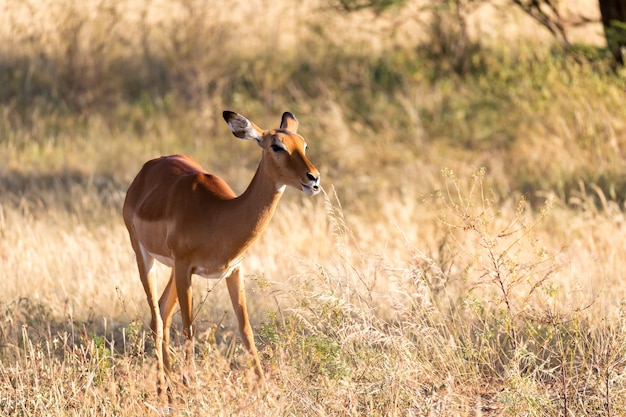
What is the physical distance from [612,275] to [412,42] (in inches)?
377

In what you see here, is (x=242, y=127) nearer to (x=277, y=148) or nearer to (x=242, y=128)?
(x=242, y=128)

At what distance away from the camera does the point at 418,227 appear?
9.80m

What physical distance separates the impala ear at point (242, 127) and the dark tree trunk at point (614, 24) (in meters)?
8.45

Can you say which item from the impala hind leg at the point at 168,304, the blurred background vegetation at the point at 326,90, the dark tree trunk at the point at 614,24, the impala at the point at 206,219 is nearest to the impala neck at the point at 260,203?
the impala at the point at 206,219

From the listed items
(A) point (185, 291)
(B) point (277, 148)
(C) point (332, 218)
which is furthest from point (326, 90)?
(B) point (277, 148)

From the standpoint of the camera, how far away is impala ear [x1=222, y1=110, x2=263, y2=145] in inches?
209

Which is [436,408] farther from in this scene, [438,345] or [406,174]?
[406,174]

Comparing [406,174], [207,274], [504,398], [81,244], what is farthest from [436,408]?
[406,174]

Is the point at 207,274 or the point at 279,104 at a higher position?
the point at 207,274

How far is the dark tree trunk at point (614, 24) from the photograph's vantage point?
12852mm

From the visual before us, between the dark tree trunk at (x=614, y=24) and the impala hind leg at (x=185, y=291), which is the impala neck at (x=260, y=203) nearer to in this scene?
the impala hind leg at (x=185, y=291)

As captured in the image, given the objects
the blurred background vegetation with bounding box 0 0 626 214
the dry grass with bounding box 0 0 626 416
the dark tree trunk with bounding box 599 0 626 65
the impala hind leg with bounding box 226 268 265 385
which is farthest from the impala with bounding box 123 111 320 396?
the dark tree trunk with bounding box 599 0 626 65

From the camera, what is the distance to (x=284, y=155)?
524 cm

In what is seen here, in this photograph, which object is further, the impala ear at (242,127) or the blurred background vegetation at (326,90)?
the blurred background vegetation at (326,90)
